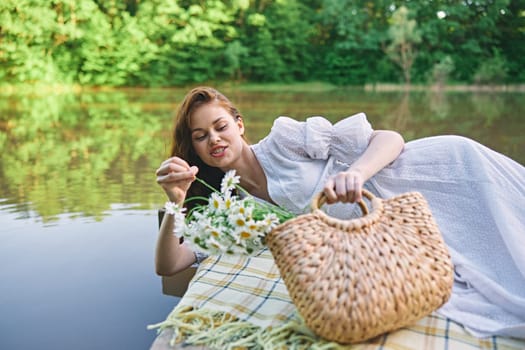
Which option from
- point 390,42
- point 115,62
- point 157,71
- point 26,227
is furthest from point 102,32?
point 26,227

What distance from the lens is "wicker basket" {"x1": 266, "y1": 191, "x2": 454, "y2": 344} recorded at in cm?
114

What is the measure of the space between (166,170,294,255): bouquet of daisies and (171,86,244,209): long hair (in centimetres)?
52

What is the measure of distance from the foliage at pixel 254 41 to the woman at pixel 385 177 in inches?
750

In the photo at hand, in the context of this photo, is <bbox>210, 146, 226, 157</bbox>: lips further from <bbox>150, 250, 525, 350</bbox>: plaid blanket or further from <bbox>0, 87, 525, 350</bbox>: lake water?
<bbox>0, 87, 525, 350</bbox>: lake water

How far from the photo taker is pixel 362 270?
1.16m

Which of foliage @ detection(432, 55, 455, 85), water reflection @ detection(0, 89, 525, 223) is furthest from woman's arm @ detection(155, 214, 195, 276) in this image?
foliage @ detection(432, 55, 455, 85)

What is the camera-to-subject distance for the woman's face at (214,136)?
72.3 inches

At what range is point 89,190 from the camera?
13.7ft

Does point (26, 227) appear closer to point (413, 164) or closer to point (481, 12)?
point (413, 164)

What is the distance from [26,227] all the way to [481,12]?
78.3ft

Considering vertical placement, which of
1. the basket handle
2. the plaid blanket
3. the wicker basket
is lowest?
the plaid blanket

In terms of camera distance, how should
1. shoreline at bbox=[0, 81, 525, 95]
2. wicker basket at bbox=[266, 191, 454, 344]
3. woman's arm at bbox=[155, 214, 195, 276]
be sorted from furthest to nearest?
shoreline at bbox=[0, 81, 525, 95] < woman's arm at bbox=[155, 214, 195, 276] < wicker basket at bbox=[266, 191, 454, 344]

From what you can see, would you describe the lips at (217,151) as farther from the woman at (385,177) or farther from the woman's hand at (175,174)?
the woman's hand at (175,174)

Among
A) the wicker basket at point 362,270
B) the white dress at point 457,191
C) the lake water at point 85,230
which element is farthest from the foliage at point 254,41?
the wicker basket at point 362,270
